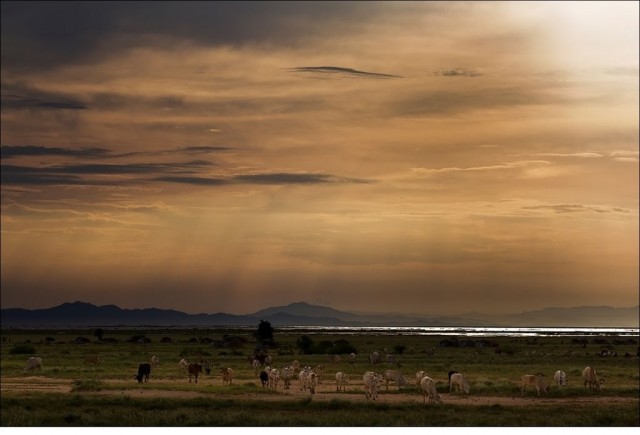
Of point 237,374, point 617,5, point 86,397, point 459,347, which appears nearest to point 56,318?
point 459,347

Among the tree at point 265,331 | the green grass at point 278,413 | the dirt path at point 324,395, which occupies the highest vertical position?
the tree at point 265,331

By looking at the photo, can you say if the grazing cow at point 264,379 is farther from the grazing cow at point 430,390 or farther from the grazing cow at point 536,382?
the grazing cow at point 536,382

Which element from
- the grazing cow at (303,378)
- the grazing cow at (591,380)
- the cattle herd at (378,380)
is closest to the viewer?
the cattle herd at (378,380)

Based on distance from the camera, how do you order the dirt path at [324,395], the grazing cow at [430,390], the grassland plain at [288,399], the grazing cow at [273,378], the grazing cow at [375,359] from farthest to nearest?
1. the grazing cow at [375,359]
2. the grazing cow at [273,378]
3. the dirt path at [324,395]
4. the grazing cow at [430,390]
5. the grassland plain at [288,399]

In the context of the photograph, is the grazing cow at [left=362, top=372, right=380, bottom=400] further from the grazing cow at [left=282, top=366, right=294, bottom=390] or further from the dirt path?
the grazing cow at [left=282, top=366, right=294, bottom=390]

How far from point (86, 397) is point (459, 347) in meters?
52.0

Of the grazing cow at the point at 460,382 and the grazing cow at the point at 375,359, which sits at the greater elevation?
the grazing cow at the point at 375,359

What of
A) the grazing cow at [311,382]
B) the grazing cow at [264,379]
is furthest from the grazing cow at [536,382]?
the grazing cow at [264,379]

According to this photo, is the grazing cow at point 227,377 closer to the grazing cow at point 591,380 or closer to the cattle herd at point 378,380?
the cattle herd at point 378,380

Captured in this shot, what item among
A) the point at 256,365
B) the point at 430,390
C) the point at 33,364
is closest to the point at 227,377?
the point at 256,365

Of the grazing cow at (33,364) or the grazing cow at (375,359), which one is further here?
the grazing cow at (375,359)

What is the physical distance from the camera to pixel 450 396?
3531 cm

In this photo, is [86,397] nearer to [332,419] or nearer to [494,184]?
[332,419]

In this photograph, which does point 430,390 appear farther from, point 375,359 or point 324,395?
point 375,359
